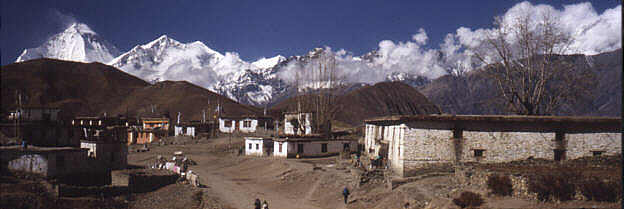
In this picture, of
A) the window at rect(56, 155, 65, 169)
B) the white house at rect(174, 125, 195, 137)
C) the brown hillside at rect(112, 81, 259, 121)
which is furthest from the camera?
the brown hillside at rect(112, 81, 259, 121)

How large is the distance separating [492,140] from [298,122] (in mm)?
38642

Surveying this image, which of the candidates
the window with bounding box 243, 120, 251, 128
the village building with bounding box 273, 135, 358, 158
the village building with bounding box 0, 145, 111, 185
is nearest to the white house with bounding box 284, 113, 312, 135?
the window with bounding box 243, 120, 251, 128

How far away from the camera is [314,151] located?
45.4 metres

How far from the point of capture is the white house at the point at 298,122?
2382 inches

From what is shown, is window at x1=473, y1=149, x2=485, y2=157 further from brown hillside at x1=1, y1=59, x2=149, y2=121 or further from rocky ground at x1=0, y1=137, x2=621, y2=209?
brown hillside at x1=1, y1=59, x2=149, y2=121

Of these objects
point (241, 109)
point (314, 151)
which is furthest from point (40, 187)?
point (241, 109)

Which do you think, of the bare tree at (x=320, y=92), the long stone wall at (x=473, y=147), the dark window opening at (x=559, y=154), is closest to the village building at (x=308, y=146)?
the bare tree at (x=320, y=92)

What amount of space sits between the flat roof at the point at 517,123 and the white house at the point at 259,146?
83.7ft

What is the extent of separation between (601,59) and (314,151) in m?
138

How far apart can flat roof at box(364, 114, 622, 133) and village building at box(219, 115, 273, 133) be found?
166 feet

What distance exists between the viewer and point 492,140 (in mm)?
25188

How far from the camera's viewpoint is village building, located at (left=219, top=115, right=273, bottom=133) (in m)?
74.4

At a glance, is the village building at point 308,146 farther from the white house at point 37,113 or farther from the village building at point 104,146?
the white house at point 37,113

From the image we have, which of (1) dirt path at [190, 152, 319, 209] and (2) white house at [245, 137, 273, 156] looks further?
(2) white house at [245, 137, 273, 156]
